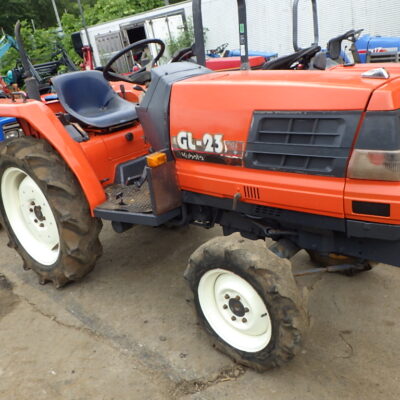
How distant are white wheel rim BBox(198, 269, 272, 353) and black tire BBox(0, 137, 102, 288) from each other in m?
0.98

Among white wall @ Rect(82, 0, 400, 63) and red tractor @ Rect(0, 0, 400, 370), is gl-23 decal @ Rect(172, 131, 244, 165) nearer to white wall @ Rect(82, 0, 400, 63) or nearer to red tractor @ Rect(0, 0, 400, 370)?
red tractor @ Rect(0, 0, 400, 370)

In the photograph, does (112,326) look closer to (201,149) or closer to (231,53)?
(201,149)

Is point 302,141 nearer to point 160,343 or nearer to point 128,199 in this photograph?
point 128,199

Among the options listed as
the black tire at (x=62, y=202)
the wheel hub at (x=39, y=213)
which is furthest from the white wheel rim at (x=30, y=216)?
the black tire at (x=62, y=202)

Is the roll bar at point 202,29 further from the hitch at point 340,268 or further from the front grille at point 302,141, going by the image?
the hitch at point 340,268

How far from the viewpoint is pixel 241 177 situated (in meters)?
2.16

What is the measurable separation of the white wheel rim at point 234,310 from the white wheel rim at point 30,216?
4.24 ft

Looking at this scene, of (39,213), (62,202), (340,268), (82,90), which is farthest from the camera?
(82,90)

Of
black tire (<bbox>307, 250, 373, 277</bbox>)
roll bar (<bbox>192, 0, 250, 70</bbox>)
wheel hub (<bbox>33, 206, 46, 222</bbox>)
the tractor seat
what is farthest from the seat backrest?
black tire (<bbox>307, 250, 373, 277</bbox>)

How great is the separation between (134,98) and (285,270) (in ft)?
7.57

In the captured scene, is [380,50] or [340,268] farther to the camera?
[380,50]

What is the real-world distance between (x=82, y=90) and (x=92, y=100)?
0.36 feet

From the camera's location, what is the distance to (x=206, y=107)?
2.19 meters

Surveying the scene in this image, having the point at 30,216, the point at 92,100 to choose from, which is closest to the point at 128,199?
the point at 30,216
